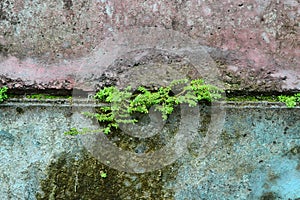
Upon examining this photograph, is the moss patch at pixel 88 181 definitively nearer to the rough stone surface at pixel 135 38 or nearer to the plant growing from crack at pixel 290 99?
the rough stone surface at pixel 135 38

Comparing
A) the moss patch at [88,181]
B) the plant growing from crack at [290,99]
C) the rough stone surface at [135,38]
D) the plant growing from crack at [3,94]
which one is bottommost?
the moss patch at [88,181]

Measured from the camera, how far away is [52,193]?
2771 mm

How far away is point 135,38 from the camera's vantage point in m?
2.71

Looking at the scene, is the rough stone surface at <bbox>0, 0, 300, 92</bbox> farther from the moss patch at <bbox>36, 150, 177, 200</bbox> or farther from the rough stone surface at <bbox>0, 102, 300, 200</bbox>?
the moss patch at <bbox>36, 150, 177, 200</bbox>

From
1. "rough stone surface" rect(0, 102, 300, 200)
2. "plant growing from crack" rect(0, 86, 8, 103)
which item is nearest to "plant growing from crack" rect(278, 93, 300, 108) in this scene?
"rough stone surface" rect(0, 102, 300, 200)

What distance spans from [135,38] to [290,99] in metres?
1.23

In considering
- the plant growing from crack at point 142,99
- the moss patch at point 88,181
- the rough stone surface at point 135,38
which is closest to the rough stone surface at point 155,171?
the moss patch at point 88,181

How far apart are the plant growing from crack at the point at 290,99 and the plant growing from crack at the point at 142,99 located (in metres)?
0.48

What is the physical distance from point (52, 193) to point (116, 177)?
1.62ft

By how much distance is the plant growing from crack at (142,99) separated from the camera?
2.67 m

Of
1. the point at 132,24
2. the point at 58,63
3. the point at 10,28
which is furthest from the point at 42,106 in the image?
the point at 132,24

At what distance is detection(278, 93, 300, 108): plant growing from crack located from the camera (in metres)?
2.74

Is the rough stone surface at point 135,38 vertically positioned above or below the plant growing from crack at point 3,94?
above

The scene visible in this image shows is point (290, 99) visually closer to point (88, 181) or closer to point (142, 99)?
point (142, 99)
